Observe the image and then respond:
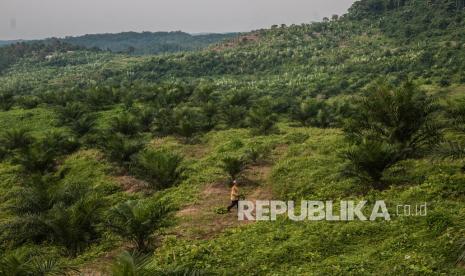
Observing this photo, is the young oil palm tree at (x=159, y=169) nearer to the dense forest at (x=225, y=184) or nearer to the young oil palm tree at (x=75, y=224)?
the dense forest at (x=225, y=184)

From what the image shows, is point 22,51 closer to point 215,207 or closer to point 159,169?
point 159,169

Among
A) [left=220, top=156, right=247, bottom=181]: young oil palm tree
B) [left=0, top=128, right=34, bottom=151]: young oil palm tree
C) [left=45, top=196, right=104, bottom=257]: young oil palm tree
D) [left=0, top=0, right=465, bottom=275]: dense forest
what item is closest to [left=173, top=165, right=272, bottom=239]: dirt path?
[left=0, top=0, right=465, bottom=275]: dense forest

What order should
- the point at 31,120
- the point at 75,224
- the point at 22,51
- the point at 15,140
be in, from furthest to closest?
the point at 22,51 → the point at 31,120 → the point at 15,140 → the point at 75,224

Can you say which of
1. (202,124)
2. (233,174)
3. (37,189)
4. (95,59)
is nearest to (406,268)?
(233,174)

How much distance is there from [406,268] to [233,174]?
7.81 meters

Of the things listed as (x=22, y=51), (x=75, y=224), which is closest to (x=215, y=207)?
A: (x=75, y=224)

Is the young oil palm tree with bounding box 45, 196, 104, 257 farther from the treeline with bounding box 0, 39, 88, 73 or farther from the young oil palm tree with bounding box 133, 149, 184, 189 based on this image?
the treeline with bounding box 0, 39, 88, 73

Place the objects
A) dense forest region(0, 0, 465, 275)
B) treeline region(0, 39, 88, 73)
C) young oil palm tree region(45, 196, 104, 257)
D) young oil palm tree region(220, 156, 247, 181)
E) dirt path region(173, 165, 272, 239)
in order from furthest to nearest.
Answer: treeline region(0, 39, 88, 73), young oil palm tree region(220, 156, 247, 181), dirt path region(173, 165, 272, 239), young oil palm tree region(45, 196, 104, 257), dense forest region(0, 0, 465, 275)

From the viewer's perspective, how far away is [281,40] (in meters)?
85.5

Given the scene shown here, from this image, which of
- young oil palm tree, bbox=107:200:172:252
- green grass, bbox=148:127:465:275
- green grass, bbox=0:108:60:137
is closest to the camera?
green grass, bbox=148:127:465:275

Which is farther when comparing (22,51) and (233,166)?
(22,51)

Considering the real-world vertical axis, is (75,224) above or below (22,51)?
below

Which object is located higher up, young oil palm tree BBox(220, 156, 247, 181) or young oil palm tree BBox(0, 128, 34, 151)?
young oil palm tree BBox(220, 156, 247, 181)

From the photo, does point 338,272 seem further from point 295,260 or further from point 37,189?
point 37,189
